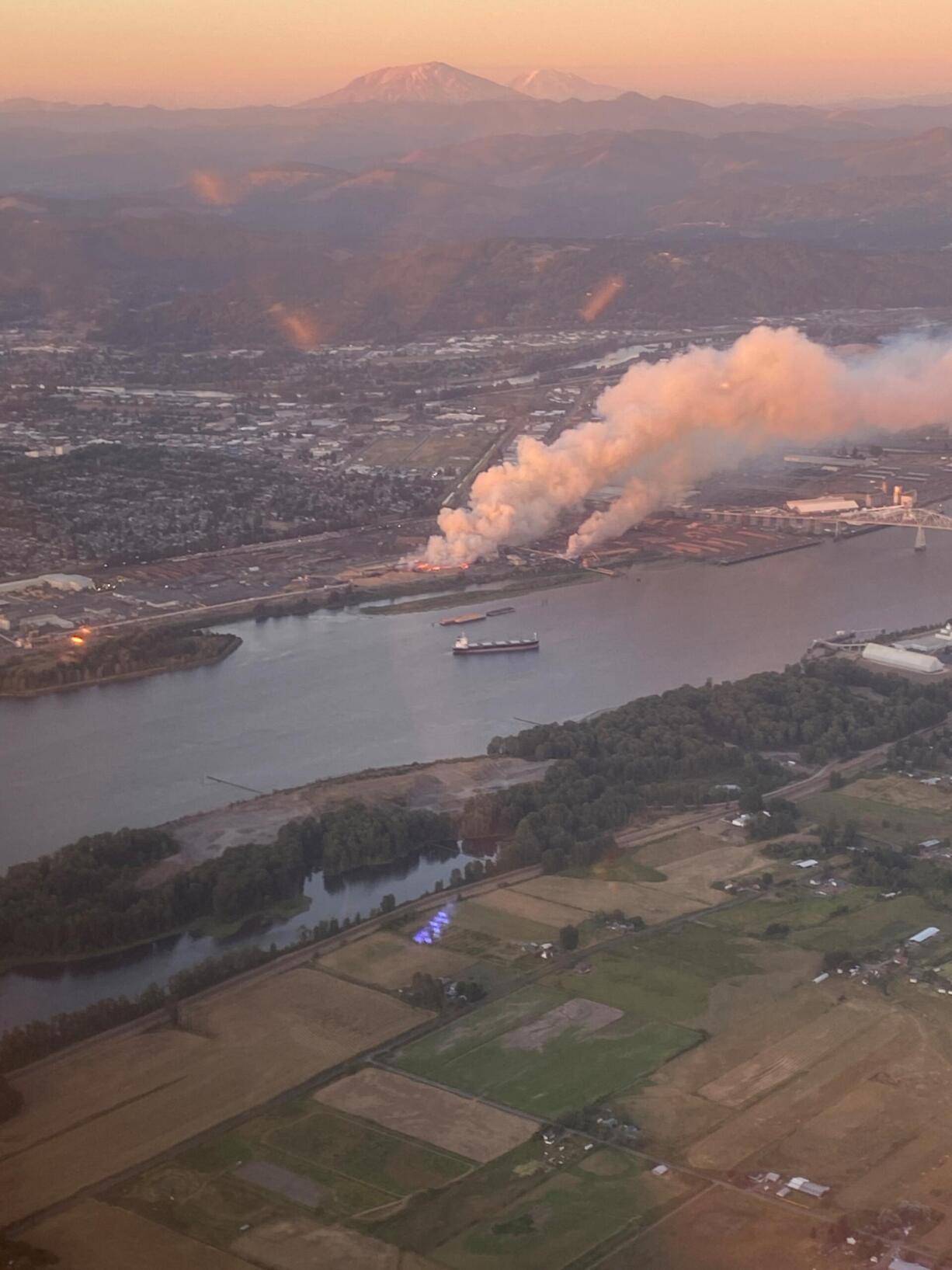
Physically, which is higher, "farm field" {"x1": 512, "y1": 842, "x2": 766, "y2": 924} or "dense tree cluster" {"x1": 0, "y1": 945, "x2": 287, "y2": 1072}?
"dense tree cluster" {"x1": 0, "y1": 945, "x2": 287, "y2": 1072}

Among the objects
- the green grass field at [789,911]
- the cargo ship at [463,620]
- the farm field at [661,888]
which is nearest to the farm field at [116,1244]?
the farm field at [661,888]

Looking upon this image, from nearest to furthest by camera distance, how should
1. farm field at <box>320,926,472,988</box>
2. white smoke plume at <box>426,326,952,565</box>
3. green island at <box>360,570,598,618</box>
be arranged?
farm field at <box>320,926,472,988</box>, green island at <box>360,570,598,618</box>, white smoke plume at <box>426,326,952,565</box>

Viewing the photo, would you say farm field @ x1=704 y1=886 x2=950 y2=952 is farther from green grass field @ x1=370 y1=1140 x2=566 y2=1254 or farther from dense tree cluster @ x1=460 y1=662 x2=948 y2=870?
green grass field @ x1=370 y1=1140 x2=566 y2=1254

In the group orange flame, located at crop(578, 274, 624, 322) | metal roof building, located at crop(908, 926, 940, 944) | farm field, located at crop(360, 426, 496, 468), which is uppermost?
orange flame, located at crop(578, 274, 624, 322)

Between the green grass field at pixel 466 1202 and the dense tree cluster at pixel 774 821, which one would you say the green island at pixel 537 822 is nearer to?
the dense tree cluster at pixel 774 821

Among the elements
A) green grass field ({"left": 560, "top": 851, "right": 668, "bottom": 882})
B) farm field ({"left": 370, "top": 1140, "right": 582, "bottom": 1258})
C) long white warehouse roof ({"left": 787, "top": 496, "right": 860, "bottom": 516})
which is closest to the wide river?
green grass field ({"left": 560, "top": 851, "right": 668, "bottom": 882})

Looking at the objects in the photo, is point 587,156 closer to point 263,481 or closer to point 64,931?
point 263,481
